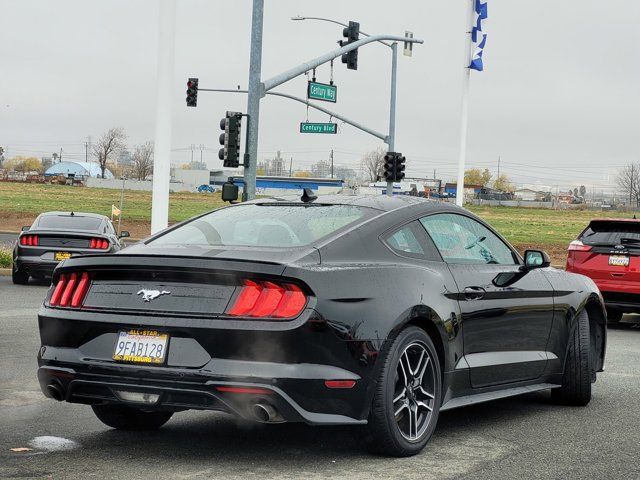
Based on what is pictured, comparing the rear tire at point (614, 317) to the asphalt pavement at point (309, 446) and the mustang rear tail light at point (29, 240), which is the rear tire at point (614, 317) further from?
the mustang rear tail light at point (29, 240)

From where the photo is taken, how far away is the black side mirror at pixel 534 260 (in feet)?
25.9

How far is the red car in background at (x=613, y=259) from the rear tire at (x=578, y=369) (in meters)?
6.91

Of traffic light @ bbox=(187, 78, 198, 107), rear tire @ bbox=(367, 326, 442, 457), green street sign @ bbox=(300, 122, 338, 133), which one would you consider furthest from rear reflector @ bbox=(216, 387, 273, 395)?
green street sign @ bbox=(300, 122, 338, 133)

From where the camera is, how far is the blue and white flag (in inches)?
1326

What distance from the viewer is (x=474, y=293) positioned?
6965mm

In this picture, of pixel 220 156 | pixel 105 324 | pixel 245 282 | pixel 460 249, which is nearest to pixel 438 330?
pixel 460 249

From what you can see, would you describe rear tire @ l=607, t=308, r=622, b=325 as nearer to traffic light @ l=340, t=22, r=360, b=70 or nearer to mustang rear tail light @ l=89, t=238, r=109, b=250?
mustang rear tail light @ l=89, t=238, r=109, b=250

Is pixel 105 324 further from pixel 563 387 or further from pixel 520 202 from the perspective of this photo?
pixel 520 202

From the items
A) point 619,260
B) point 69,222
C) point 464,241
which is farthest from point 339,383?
point 69,222

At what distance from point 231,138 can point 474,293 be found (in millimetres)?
19444

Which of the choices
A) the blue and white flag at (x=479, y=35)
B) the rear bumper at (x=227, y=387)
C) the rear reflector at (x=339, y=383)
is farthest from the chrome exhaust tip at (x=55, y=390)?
the blue and white flag at (x=479, y=35)

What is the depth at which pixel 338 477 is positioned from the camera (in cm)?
562

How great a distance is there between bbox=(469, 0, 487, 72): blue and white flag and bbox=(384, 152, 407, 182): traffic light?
5.07m

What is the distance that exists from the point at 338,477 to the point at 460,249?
2134 mm
